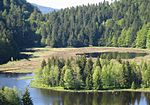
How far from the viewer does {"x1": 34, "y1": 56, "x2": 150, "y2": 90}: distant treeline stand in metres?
124

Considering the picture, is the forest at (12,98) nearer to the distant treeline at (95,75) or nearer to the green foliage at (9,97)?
the green foliage at (9,97)

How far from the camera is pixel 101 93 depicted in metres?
119

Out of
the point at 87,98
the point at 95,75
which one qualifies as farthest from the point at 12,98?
the point at 95,75

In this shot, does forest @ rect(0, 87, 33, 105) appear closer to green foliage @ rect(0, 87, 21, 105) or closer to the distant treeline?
green foliage @ rect(0, 87, 21, 105)

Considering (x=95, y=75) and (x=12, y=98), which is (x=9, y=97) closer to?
(x=12, y=98)

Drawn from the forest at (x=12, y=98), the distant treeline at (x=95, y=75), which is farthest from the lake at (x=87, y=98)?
the forest at (x=12, y=98)

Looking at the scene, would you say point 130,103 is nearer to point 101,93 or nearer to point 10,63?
point 101,93

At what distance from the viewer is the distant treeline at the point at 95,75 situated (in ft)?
405

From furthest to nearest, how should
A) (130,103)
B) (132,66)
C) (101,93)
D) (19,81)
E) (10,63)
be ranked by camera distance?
(10,63) < (19,81) < (132,66) < (101,93) < (130,103)

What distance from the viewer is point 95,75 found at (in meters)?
123

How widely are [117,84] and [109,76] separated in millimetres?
3378

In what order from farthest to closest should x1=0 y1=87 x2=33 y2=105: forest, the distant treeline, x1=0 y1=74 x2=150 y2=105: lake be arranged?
the distant treeline, x1=0 y1=74 x2=150 y2=105: lake, x1=0 y1=87 x2=33 y2=105: forest

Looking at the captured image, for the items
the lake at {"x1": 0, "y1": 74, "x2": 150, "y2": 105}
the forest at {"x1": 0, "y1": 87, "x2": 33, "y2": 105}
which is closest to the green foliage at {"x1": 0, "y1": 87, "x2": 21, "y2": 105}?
the forest at {"x1": 0, "y1": 87, "x2": 33, "y2": 105}

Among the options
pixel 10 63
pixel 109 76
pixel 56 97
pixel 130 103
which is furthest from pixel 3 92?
pixel 10 63
